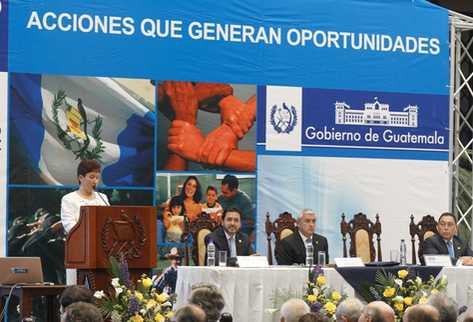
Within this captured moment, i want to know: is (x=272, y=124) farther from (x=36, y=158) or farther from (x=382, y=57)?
(x=36, y=158)

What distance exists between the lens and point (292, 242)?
10.7 metres

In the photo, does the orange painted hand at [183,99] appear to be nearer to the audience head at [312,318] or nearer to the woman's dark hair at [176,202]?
the woman's dark hair at [176,202]

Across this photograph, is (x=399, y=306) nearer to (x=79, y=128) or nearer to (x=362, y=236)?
(x=362, y=236)

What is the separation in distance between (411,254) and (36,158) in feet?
13.6

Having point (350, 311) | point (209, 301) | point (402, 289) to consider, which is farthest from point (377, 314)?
point (402, 289)

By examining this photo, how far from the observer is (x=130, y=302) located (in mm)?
7430

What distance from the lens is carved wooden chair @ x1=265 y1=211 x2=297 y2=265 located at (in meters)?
11.5

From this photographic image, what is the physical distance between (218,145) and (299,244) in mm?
1783

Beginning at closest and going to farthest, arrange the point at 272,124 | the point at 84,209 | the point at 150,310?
the point at 150,310, the point at 84,209, the point at 272,124

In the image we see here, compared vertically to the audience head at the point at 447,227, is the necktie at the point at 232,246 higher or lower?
lower

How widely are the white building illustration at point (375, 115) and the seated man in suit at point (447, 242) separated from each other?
70.6 inches

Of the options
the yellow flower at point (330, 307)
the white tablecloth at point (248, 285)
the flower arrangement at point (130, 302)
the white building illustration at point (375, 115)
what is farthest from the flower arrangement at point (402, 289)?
the white building illustration at point (375, 115)

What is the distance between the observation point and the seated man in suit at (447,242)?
11.2 meters

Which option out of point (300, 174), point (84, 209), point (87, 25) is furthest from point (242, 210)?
point (84, 209)
